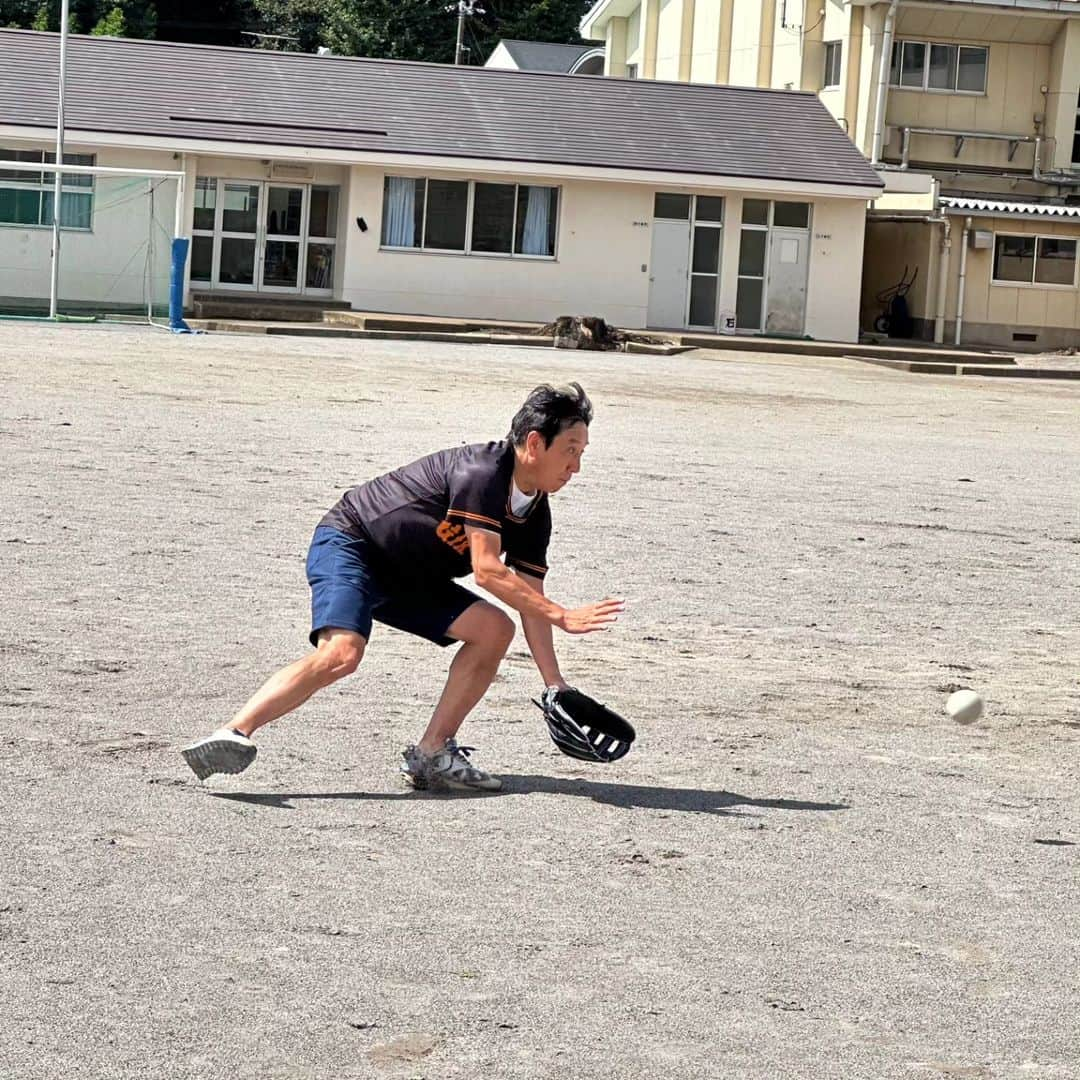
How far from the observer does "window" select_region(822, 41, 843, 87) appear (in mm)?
50156

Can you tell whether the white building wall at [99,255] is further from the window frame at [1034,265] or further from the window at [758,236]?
the window frame at [1034,265]

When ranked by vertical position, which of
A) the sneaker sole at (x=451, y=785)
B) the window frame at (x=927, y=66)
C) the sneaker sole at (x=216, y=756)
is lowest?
the sneaker sole at (x=451, y=785)

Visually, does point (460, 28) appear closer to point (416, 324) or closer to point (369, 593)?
point (416, 324)

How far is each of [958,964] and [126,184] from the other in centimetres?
3135

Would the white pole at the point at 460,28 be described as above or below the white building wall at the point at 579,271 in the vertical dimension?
above

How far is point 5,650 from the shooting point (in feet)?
→ 26.7

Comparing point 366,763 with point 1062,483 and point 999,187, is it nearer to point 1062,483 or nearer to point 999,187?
point 1062,483

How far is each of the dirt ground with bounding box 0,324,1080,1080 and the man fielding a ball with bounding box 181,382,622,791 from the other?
211 millimetres

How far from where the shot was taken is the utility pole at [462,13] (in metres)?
62.4

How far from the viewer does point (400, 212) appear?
42594 mm

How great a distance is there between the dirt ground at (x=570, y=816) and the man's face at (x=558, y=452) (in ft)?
3.59

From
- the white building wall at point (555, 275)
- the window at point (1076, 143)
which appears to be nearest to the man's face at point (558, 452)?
the white building wall at point (555, 275)

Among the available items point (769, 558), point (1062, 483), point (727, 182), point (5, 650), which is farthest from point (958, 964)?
point (727, 182)

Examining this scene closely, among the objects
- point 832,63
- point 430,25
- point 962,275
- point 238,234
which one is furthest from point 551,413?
point 430,25
